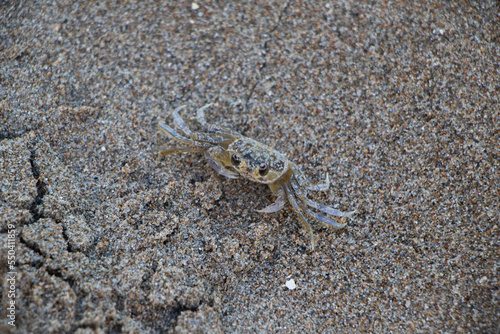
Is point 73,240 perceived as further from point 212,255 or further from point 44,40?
point 44,40

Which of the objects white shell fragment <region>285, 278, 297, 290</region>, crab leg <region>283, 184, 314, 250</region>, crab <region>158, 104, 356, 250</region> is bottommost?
white shell fragment <region>285, 278, 297, 290</region>

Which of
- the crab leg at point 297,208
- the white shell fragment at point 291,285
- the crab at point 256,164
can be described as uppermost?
the crab at point 256,164

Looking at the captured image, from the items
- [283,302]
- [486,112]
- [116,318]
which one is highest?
[486,112]

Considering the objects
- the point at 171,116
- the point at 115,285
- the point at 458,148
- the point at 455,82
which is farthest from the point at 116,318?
the point at 455,82

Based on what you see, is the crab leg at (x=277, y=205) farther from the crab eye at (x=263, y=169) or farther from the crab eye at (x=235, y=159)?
the crab eye at (x=235, y=159)

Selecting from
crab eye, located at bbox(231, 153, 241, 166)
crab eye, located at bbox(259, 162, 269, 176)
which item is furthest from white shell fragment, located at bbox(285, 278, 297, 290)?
crab eye, located at bbox(231, 153, 241, 166)

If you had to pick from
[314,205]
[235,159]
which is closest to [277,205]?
[314,205]

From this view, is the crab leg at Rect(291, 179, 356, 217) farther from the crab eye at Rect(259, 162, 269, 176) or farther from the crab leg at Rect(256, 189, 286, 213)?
the crab eye at Rect(259, 162, 269, 176)

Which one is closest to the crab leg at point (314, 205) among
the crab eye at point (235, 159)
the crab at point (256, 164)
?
the crab at point (256, 164)
